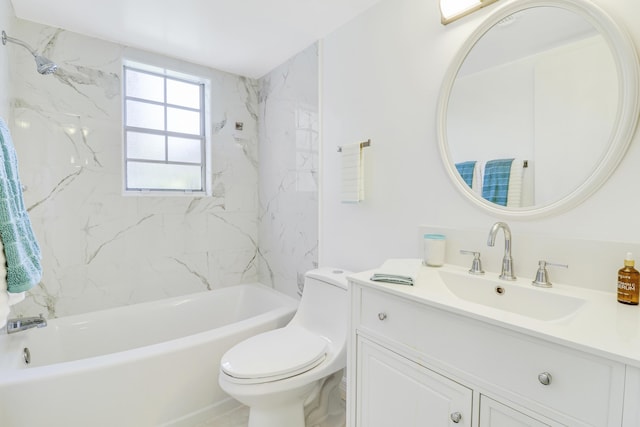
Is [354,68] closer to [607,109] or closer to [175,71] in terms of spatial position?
[607,109]

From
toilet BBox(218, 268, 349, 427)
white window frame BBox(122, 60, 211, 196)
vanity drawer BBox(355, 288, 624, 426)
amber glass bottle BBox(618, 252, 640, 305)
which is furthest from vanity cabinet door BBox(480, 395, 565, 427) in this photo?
white window frame BBox(122, 60, 211, 196)

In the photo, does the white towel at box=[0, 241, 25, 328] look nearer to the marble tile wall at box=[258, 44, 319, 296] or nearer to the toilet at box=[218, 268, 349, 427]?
the toilet at box=[218, 268, 349, 427]

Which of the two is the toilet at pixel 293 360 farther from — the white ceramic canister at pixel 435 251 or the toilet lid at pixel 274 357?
the white ceramic canister at pixel 435 251

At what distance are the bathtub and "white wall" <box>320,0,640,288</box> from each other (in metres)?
0.84

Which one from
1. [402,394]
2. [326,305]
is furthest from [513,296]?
[326,305]

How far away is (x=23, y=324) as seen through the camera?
1.74m

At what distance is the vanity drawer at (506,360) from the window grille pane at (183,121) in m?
2.26

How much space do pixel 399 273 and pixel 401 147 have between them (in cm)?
74

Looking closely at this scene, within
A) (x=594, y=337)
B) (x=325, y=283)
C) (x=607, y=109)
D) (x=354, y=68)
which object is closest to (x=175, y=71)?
(x=354, y=68)

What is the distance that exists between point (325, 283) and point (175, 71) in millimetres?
2044

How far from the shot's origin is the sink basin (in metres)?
1.01

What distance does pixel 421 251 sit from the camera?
157 cm

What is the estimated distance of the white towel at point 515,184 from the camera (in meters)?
1.22

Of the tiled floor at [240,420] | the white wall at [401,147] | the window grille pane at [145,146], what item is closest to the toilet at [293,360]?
the tiled floor at [240,420]
